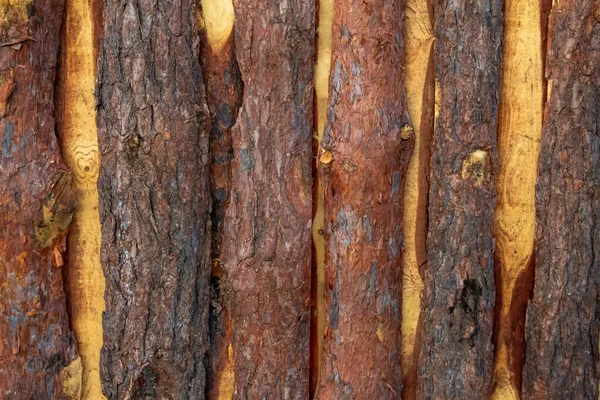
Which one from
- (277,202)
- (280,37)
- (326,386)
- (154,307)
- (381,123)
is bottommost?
(326,386)

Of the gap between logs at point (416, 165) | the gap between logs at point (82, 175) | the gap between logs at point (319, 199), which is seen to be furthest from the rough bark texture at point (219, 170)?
the gap between logs at point (416, 165)

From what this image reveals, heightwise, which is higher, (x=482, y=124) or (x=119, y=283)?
(x=482, y=124)

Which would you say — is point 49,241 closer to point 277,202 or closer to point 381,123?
point 277,202

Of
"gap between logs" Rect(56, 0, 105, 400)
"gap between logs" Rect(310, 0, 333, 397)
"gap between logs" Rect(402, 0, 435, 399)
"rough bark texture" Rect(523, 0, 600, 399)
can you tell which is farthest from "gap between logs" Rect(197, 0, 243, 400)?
"rough bark texture" Rect(523, 0, 600, 399)

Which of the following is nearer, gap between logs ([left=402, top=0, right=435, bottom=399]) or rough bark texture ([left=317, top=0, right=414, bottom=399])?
rough bark texture ([left=317, top=0, right=414, bottom=399])

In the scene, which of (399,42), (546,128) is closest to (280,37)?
(399,42)

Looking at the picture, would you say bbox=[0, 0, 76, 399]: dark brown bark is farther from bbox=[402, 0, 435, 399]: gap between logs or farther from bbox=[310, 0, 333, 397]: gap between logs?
bbox=[402, 0, 435, 399]: gap between logs

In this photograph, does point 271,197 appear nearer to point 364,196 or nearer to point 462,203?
point 364,196
